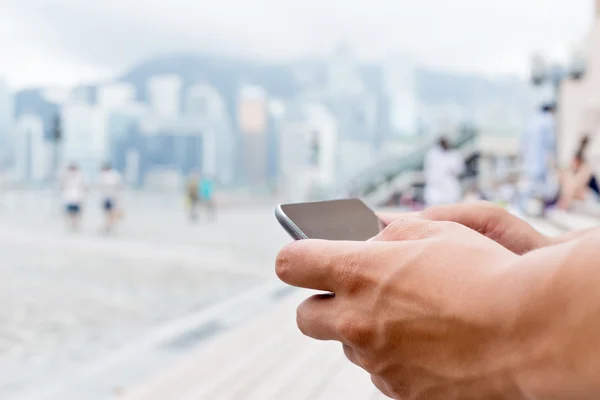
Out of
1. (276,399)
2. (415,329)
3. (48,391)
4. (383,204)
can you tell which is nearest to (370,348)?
(415,329)

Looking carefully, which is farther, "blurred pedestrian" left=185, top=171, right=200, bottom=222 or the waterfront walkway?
"blurred pedestrian" left=185, top=171, right=200, bottom=222

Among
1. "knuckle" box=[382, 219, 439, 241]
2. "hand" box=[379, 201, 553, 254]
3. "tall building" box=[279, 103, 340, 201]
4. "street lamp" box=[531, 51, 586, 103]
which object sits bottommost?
"tall building" box=[279, 103, 340, 201]

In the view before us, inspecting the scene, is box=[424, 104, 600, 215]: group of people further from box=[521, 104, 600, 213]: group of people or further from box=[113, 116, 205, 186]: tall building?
box=[113, 116, 205, 186]: tall building

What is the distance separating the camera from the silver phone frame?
0.48 metres

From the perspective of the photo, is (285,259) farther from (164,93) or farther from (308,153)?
(164,93)

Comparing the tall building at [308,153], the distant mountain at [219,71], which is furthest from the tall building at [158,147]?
the tall building at [308,153]

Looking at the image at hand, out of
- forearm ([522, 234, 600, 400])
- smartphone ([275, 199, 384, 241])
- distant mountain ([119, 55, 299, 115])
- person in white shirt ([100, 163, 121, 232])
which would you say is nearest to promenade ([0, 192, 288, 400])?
person in white shirt ([100, 163, 121, 232])

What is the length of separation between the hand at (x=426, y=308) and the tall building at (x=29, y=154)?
66.3ft

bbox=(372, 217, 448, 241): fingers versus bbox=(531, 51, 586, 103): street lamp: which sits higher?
bbox=(531, 51, 586, 103): street lamp

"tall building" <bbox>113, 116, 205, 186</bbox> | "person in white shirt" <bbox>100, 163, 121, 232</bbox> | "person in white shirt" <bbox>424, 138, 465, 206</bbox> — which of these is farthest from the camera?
"tall building" <bbox>113, 116, 205, 186</bbox>

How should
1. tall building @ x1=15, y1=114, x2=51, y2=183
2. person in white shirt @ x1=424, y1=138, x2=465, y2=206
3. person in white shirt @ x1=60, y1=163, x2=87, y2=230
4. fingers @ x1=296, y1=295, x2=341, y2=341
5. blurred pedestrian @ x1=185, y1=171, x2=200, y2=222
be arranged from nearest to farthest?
fingers @ x1=296, y1=295, x2=341, y2=341 < person in white shirt @ x1=424, y1=138, x2=465, y2=206 < person in white shirt @ x1=60, y1=163, x2=87, y2=230 < blurred pedestrian @ x1=185, y1=171, x2=200, y2=222 < tall building @ x1=15, y1=114, x2=51, y2=183

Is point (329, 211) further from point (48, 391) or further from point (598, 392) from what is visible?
point (48, 391)

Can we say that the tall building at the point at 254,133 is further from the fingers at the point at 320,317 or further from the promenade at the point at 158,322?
the fingers at the point at 320,317

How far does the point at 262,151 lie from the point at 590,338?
2368 cm
